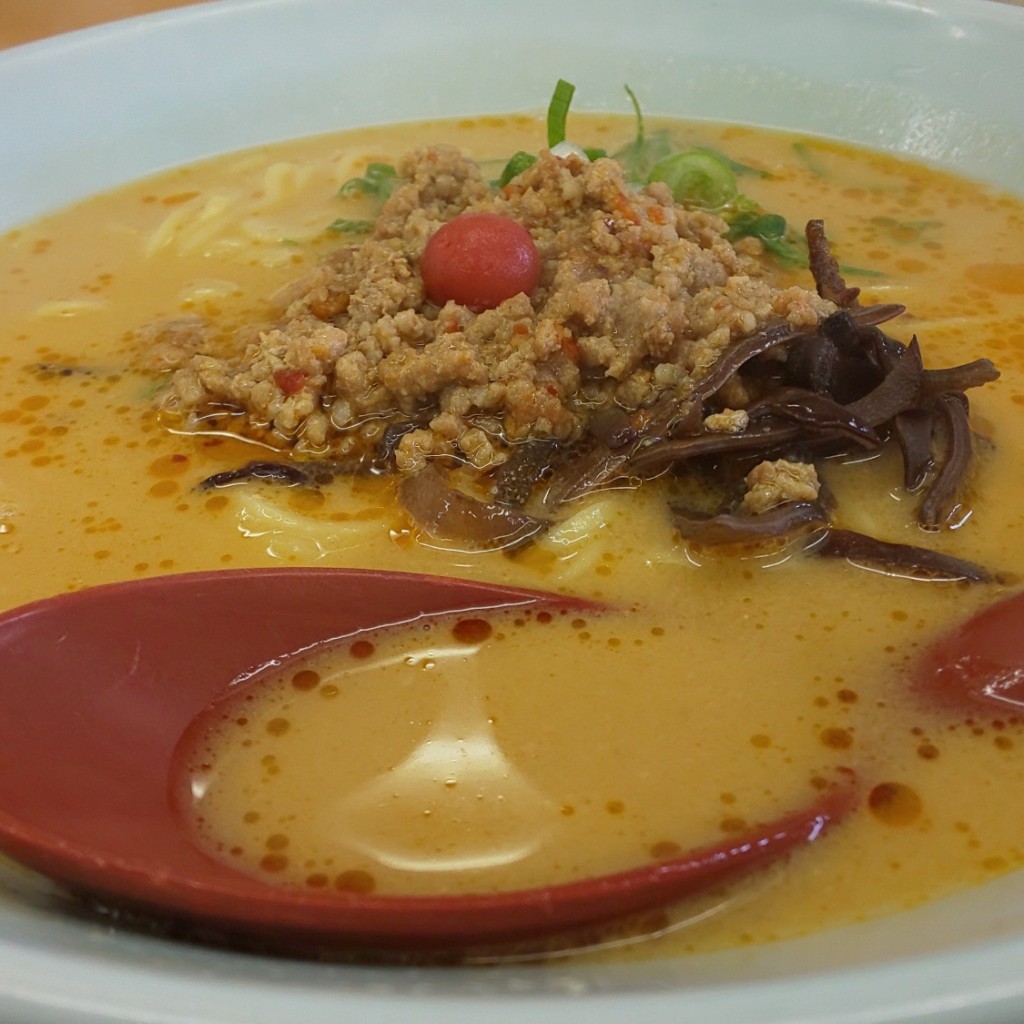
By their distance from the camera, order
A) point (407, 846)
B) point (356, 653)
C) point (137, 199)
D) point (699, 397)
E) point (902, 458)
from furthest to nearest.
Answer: point (137, 199), point (902, 458), point (699, 397), point (356, 653), point (407, 846)

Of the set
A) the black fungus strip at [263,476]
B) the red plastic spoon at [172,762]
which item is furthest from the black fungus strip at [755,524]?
the black fungus strip at [263,476]

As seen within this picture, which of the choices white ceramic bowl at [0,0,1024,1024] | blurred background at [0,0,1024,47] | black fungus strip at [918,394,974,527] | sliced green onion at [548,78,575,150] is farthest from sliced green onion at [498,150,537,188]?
blurred background at [0,0,1024,47]

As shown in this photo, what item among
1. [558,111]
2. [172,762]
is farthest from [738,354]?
[558,111]

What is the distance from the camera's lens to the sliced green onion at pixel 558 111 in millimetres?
2662

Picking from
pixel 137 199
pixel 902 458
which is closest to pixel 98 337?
pixel 137 199

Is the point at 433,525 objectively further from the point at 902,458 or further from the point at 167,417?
the point at 902,458

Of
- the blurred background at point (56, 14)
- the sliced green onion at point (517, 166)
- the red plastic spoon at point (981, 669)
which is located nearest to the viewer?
the red plastic spoon at point (981, 669)

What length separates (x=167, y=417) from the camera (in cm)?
192

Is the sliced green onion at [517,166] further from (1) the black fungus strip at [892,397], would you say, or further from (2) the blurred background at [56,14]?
(2) the blurred background at [56,14]

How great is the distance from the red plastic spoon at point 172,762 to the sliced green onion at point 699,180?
1566 mm

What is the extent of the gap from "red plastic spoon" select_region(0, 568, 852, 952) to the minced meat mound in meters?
0.43

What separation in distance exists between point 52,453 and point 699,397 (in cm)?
119

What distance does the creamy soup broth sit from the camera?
45.8 inches

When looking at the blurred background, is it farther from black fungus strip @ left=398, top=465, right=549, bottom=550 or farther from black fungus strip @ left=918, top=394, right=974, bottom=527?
black fungus strip @ left=398, top=465, right=549, bottom=550
